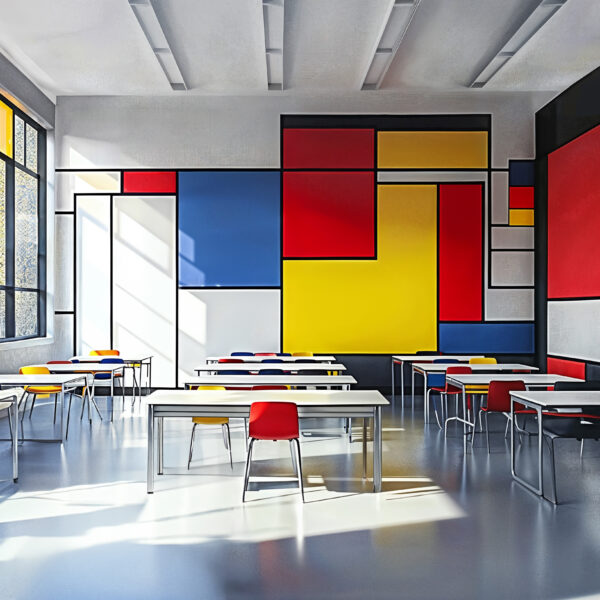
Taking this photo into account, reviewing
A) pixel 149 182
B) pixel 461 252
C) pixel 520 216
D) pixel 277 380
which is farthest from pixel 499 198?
pixel 277 380

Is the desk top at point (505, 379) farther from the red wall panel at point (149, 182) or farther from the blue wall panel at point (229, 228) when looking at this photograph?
the red wall panel at point (149, 182)

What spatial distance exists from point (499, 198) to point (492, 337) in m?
2.14

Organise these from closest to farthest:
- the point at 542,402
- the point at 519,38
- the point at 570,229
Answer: the point at 542,402 < the point at 519,38 < the point at 570,229

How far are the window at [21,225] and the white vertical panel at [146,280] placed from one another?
3.70 ft

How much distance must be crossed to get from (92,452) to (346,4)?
5.32m

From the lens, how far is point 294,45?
26.4 ft

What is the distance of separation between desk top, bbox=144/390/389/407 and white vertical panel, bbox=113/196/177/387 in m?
4.87

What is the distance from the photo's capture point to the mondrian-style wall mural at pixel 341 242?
975cm

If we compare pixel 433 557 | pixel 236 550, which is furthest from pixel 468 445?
pixel 236 550

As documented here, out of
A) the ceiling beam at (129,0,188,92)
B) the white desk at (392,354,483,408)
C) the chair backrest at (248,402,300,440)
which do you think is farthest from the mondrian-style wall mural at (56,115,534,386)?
the chair backrest at (248,402,300,440)

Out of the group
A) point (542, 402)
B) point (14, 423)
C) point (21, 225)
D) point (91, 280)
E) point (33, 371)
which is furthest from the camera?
point (91, 280)

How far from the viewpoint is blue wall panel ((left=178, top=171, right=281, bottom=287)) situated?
32.1 ft

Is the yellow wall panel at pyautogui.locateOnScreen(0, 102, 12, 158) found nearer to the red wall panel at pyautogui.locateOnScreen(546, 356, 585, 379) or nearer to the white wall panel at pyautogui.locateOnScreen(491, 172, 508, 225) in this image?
the white wall panel at pyautogui.locateOnScreen(491, 172, 508, 225)

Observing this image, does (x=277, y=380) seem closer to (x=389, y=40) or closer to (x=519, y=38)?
(x=389, y=40)
